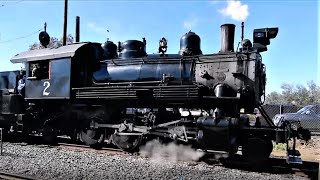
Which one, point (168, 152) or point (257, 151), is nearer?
point (257, 151)

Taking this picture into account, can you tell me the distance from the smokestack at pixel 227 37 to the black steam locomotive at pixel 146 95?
0.03m

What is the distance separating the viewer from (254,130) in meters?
8.79

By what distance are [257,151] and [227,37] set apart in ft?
11.1

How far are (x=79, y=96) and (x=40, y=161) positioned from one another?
297cm

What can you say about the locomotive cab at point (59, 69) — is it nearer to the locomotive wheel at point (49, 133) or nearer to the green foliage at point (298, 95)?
the locomotive wheel at point (49, 133)

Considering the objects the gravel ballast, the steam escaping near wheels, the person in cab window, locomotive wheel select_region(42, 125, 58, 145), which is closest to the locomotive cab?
the person in cab window

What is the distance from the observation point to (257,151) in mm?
8594

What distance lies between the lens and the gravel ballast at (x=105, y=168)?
7547 millimetres

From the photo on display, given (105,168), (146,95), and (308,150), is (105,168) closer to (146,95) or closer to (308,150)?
(146,95)

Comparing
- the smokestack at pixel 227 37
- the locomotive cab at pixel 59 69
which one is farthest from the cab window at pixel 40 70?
the smokestack at pixel 227 37

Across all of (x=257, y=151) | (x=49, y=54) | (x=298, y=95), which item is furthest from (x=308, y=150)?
(x=298, y=95)

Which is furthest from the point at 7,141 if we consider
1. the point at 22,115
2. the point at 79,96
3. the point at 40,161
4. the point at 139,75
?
the point at 139,75

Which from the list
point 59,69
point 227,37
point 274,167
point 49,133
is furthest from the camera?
point 49,133

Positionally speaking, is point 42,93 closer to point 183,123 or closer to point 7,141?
point 7,141
